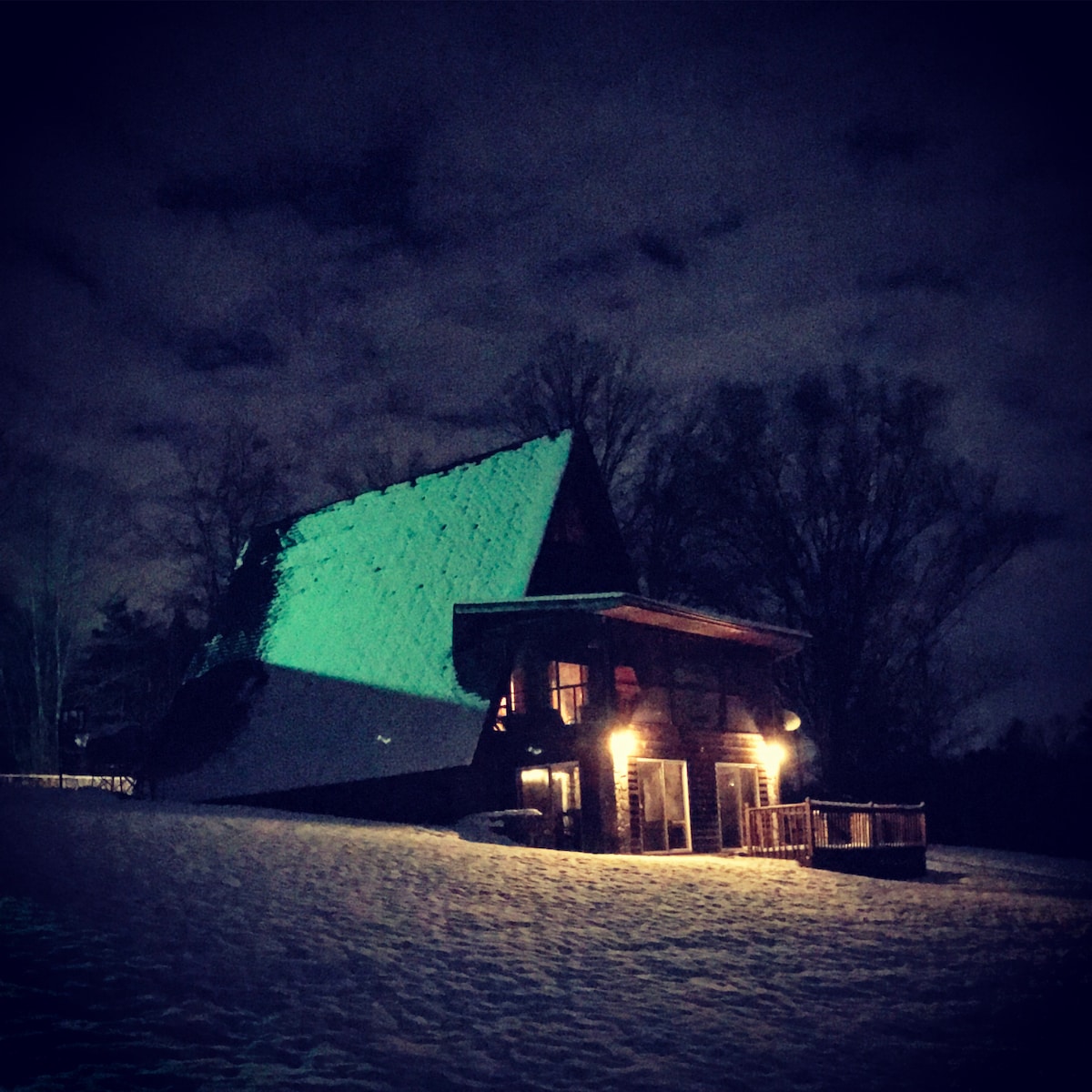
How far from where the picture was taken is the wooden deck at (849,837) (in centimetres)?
2102

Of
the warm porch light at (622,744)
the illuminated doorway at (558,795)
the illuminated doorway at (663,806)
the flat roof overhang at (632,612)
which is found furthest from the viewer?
the illuminated doorway at (663,806)

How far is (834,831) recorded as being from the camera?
21578mm

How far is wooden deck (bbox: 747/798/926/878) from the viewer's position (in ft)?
68.9

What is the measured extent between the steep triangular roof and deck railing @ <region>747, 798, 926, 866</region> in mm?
7071

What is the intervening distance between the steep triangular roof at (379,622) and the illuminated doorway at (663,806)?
5157 mm

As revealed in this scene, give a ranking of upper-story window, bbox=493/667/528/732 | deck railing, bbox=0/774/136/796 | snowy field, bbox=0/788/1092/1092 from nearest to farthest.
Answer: snowy field, bbox=0/788/1092/1092, upper-story window, bbox=493/667/528/732, deck railing, bbox=0/774/136/796

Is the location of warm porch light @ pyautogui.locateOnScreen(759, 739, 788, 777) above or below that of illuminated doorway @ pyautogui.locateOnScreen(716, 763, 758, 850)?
above

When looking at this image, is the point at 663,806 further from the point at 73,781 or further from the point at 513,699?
the point at 73,781

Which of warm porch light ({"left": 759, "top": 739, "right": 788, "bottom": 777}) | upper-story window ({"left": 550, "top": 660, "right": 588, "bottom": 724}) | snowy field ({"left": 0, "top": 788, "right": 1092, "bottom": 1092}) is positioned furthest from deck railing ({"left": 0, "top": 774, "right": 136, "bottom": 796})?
warm porch light ({"left": 759, "top": 739, "right": 788, "bottom": 777})

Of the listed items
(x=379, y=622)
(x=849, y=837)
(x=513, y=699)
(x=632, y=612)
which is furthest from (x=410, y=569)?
(x=849, y=837)

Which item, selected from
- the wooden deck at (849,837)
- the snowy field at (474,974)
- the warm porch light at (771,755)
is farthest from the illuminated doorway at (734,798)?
the snowy field at (474,974)

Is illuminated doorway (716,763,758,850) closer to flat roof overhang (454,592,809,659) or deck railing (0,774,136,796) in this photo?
flat roof overhang (454,592,809,659)

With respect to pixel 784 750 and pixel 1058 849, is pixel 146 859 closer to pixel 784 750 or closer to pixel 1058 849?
pixel 784 750

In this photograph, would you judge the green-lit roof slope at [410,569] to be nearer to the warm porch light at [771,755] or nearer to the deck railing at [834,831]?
the deck railing at [834,831]
